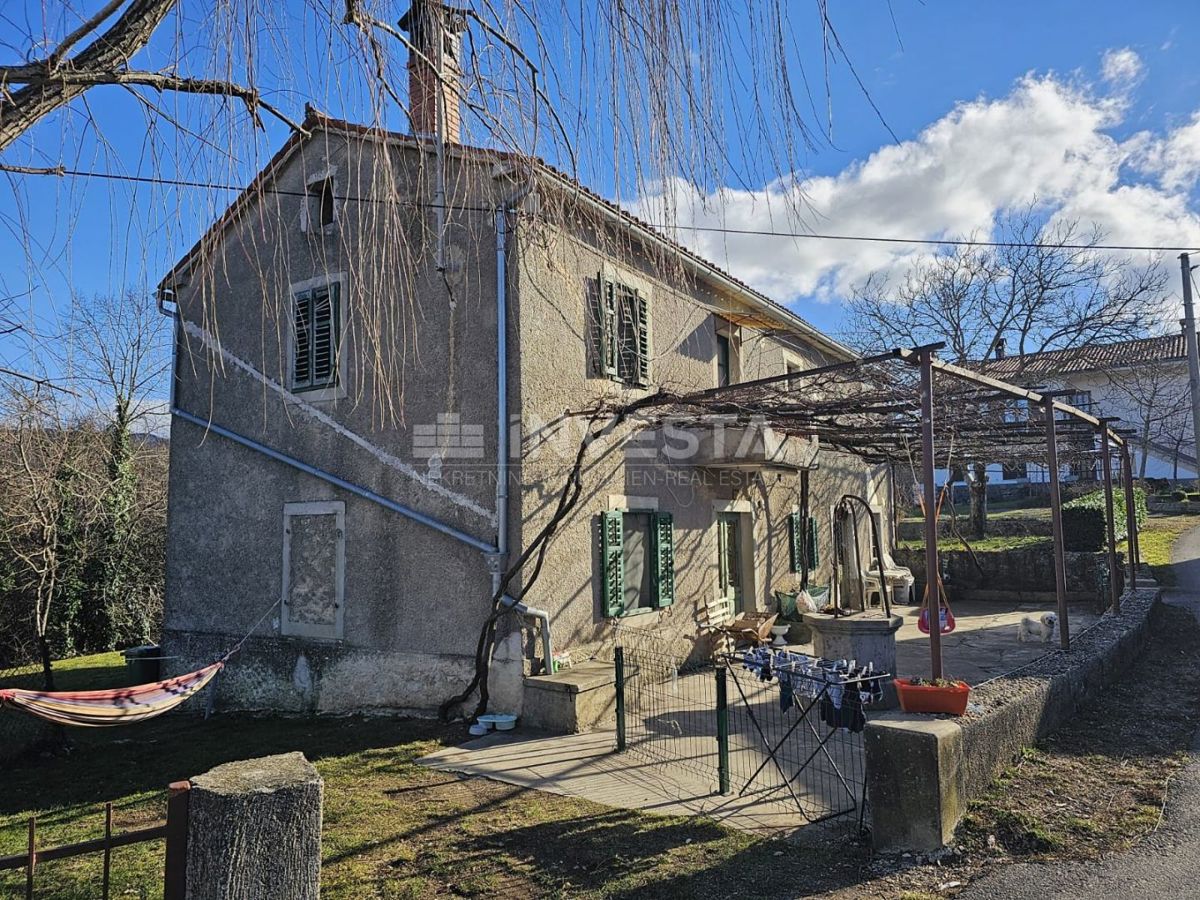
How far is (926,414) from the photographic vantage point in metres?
5.91

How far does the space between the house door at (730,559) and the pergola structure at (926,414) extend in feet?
6.16

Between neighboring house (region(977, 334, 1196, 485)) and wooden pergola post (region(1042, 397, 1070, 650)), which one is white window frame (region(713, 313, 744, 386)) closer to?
wooden pergola post (region(1042, 397, 1070, 650))

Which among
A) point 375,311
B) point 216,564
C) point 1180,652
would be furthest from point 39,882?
point 1180,652

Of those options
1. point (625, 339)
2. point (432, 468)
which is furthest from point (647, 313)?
point (432, 468)

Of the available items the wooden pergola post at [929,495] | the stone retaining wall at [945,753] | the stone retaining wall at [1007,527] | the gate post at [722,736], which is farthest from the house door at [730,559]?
the stone retaining wall at [1007,527]

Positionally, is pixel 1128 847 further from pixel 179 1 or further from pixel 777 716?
pixel 179 1

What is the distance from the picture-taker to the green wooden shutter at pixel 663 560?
408 inches

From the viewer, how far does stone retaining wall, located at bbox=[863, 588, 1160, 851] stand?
181 inches

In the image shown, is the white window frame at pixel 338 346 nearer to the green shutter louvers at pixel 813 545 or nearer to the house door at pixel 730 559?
the house door at pixel 730 559

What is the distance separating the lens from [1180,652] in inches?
398

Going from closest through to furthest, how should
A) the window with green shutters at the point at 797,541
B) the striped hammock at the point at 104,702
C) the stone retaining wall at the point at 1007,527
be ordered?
the striped hammock at the point at 104,702
the window with green shutters at the point at 797,541
the stone retaining wall at the point at 1007,527

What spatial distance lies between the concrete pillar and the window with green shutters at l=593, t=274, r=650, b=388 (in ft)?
23.9

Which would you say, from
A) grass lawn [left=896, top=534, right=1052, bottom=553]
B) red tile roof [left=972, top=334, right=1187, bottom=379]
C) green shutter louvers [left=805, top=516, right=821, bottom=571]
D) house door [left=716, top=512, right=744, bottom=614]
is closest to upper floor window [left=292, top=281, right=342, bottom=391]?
house door [left=716, top=512, right=744, bottom=614]

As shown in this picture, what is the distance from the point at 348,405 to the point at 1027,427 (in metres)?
9.21
